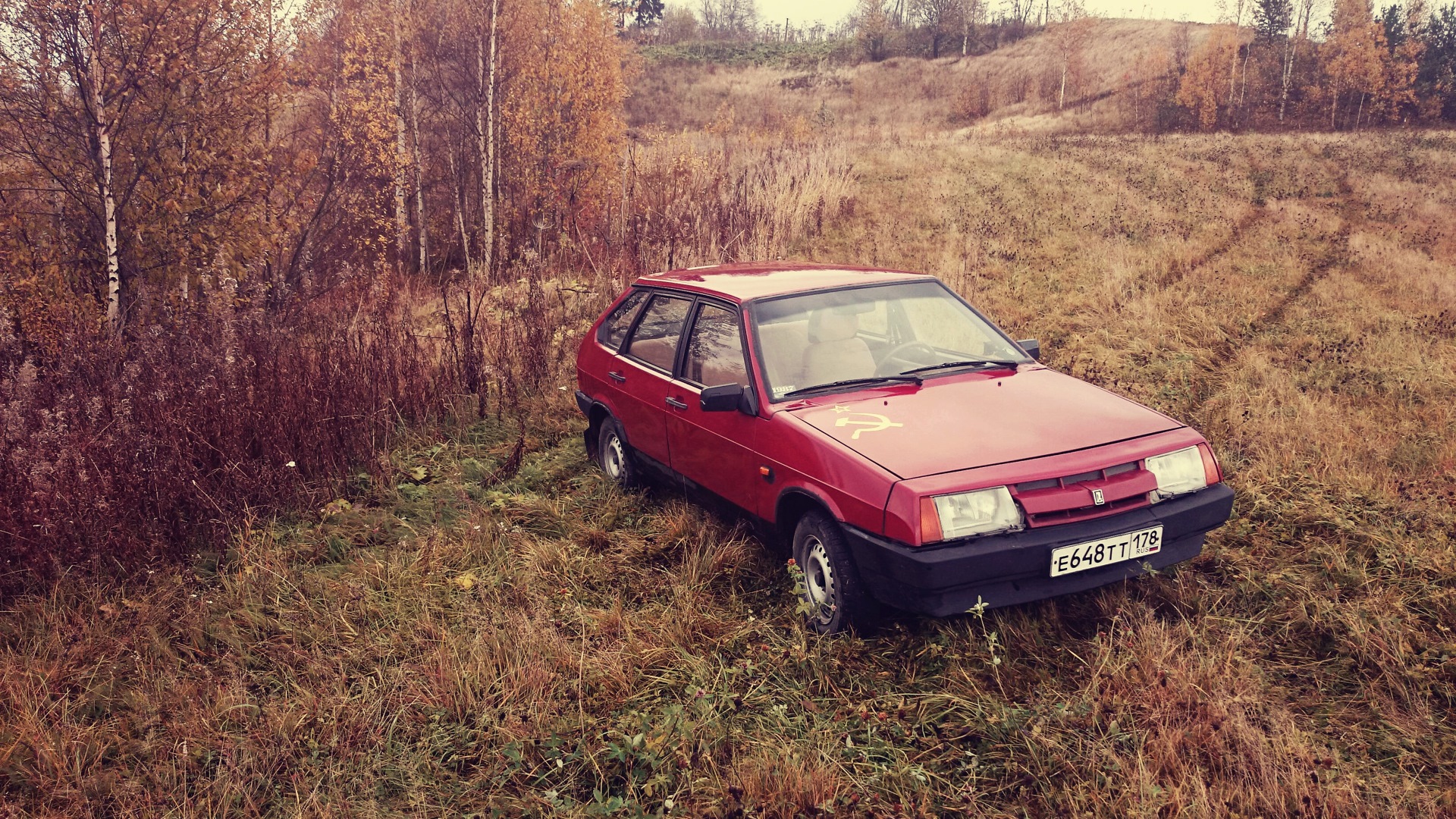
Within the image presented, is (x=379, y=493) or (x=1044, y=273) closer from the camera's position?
(x=379, y=493)

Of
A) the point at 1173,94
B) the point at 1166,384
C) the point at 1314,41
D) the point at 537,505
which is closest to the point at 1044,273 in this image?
the point at 1166,384

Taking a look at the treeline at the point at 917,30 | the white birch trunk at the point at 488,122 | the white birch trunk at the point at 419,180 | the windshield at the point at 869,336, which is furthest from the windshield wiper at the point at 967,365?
the treeline at the point at 917,30

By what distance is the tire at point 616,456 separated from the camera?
5.17 meters

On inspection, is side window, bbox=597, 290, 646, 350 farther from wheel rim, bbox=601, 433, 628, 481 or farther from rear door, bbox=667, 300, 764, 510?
rear door, bbox=667, 300, 764, 510

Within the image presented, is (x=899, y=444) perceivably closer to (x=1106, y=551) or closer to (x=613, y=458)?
(x=1106, y=551)

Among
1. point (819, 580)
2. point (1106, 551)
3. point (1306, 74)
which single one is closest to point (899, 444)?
point (819, 580)

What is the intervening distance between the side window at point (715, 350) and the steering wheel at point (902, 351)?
2.26ft

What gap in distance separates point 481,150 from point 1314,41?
50.7m

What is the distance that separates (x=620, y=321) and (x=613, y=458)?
894 millimetres

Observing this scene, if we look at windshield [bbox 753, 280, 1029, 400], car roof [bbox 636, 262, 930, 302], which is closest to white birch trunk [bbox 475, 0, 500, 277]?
car roof [bbox 636, 262, 930, 302]

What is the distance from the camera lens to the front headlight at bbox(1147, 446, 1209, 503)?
3.34 meters

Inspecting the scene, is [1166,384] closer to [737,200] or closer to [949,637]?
[949,637]

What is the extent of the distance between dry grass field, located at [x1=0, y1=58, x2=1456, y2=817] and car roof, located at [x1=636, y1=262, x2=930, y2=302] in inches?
49.3

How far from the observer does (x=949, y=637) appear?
3365 mm
